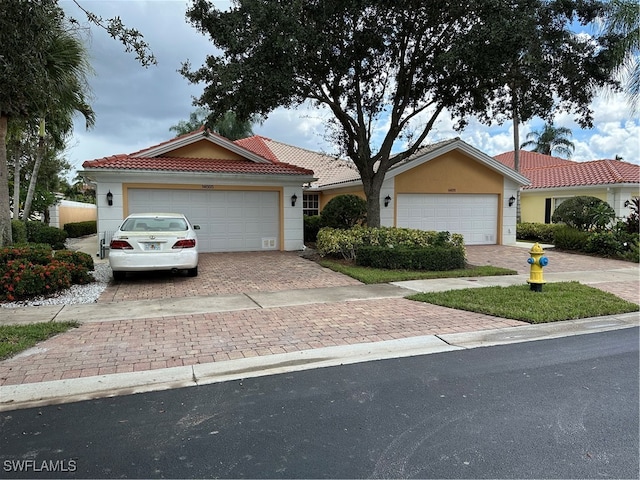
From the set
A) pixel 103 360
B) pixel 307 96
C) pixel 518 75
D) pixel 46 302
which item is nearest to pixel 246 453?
pixel 103 360

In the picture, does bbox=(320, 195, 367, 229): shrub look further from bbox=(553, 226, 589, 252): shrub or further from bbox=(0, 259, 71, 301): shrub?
A: bbox=(0, 259, 71, 301): shrub

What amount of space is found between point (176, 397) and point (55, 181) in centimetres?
2990

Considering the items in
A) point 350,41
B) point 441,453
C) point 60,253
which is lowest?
point 441,453

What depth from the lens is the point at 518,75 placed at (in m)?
11.8

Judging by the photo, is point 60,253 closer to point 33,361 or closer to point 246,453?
point 33,361

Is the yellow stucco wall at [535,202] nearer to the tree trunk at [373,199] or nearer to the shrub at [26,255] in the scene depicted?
the tree trunk at [373,199]

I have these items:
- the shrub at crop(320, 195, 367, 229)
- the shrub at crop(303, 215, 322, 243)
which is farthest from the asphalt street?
the shrub at crop(303, 215, 322, 243)

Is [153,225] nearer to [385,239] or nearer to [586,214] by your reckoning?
[385,239]

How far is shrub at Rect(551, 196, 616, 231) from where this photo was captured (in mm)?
16031

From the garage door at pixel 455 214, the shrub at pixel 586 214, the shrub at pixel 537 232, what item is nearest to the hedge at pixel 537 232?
the shrub at pixel 537 232

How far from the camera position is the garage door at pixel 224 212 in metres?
14.1

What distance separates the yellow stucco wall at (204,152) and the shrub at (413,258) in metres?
7.80

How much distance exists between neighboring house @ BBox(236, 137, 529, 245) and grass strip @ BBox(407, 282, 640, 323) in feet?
28.7

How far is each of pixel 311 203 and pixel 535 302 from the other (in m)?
15.1
